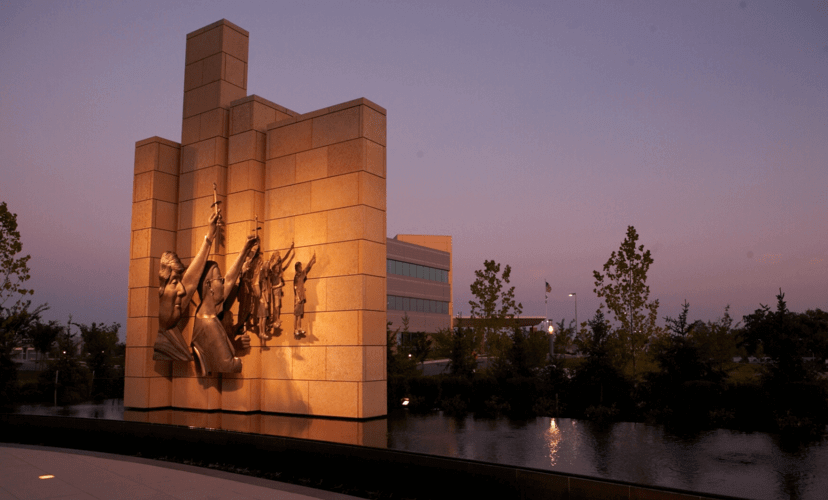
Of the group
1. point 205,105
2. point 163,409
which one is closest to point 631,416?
point 163,409

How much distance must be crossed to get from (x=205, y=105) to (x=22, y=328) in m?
14.4

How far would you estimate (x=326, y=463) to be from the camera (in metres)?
11.3

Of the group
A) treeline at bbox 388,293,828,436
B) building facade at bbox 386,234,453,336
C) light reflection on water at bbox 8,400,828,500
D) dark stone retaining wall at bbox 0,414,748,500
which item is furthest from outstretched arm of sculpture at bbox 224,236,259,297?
building facade at bbox 386,234,453,336

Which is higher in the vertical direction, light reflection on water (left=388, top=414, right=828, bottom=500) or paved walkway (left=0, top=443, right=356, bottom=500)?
light reflection on water (left=388, top=414, right=828, bottom=500)

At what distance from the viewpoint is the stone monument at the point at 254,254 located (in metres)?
14.7

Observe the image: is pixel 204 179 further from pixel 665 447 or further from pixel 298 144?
pixel 665 447

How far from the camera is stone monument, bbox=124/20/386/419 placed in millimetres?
14742

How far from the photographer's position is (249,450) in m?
12.6

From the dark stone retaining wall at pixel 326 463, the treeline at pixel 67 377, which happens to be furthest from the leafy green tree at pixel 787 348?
the treeline at pixel 67 377

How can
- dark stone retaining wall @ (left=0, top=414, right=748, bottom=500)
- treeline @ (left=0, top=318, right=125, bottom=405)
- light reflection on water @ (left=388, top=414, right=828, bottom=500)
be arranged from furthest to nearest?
1. treeline @ (left=0, top=318, right=125, bottom=405)
2. dark stone retaining wall @ (left=0, top=414, right=748, bottom=500)
3. light reflection on water @ (left=388, top=414, right=828, bottom=500)

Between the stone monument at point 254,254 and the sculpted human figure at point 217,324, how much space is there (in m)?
0.03

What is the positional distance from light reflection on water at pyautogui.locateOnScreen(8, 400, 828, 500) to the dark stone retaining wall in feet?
0.88

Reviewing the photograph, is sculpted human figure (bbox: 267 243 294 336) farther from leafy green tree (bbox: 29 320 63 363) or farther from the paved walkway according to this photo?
leafy green tree (bbox: 29 320 63 363)

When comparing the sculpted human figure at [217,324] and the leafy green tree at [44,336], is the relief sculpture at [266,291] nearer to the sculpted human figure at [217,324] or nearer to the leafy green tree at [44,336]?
the sculpted human figure at [217,324]
